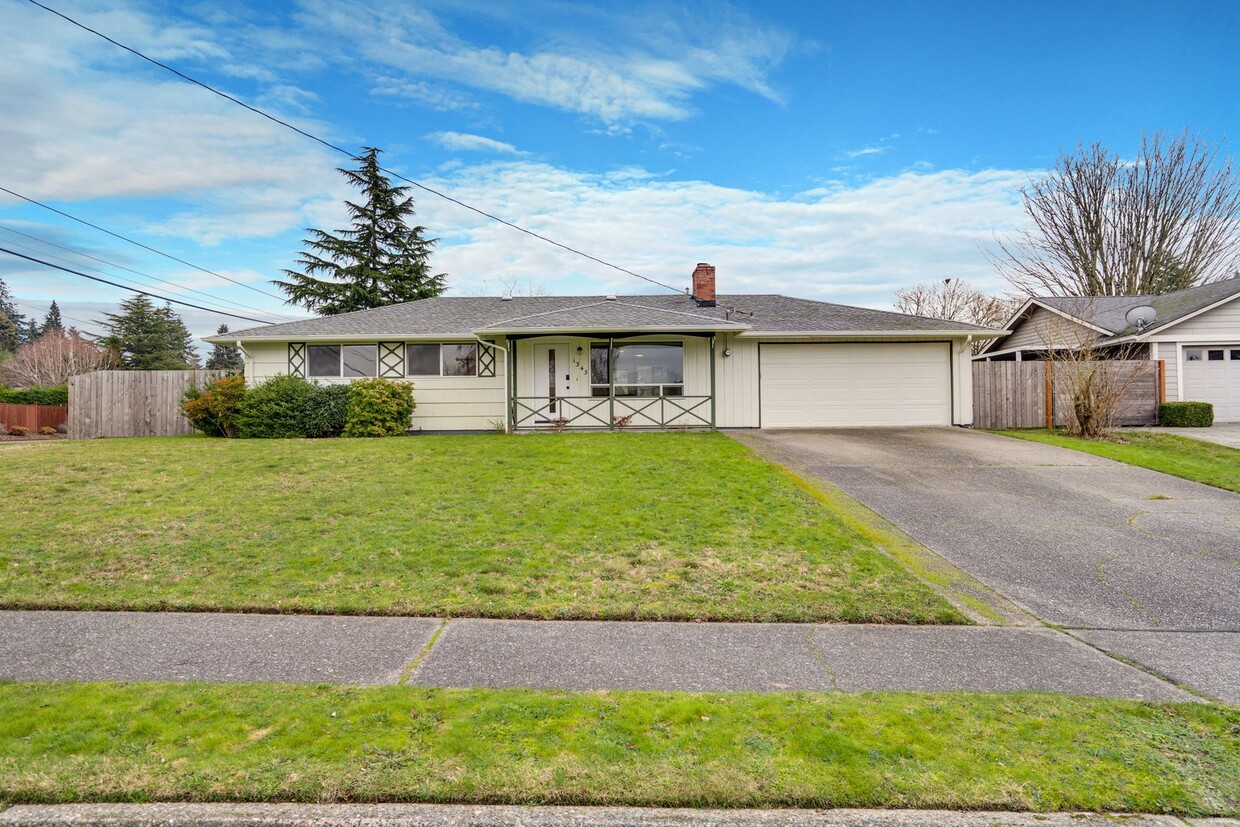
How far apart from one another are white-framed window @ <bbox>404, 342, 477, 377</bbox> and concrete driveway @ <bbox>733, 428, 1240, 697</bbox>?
8259 millimetres

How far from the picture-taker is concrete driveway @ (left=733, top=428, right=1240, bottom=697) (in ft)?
14.4

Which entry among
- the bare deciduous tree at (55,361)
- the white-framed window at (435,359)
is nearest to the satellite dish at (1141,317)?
the white-framed window at (435,359)

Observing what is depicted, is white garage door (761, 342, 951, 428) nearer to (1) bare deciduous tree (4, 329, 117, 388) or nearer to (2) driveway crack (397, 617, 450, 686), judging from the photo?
(2) driveway crack (397, 617, 450, 686)

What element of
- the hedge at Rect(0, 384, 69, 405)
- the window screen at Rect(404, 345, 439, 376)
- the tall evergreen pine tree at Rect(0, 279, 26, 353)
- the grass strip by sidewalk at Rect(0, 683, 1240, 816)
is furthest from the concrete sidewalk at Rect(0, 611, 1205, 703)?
the tall evergreen pine tree at Rect(0, 279, 26, 353)

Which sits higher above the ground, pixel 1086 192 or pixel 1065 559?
pixel 1086 192

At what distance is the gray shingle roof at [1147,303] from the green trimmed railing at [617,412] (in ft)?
34.6

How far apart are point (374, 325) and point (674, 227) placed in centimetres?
1067

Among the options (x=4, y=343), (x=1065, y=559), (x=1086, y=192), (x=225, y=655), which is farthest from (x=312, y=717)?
(x=4, y=343)

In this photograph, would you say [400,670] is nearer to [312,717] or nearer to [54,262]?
[312,717]

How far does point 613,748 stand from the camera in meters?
2.67

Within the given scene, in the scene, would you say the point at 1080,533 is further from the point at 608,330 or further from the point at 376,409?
the point at 376,409

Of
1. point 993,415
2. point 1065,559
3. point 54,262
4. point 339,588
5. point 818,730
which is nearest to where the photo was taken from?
point 818,730

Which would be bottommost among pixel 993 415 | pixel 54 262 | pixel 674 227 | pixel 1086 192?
pixel 993 415

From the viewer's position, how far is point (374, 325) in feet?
53.4
